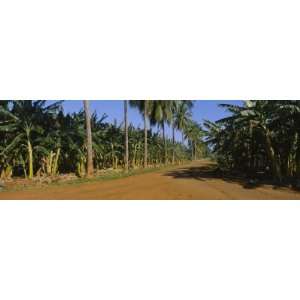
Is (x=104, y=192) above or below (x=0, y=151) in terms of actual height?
below

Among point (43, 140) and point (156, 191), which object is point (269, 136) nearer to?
point (156, 191)

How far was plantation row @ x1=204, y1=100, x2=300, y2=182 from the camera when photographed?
539cm

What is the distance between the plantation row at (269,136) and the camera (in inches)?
212

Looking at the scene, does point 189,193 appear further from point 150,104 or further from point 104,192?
point 150,104

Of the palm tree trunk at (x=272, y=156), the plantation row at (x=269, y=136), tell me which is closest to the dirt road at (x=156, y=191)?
the palm tree trunk at (x=272, y=156)

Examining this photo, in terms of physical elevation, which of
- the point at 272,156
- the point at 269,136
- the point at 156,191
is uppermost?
the point at 269,136

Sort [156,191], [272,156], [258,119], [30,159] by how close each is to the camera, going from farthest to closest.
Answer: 1. [30,159]
2. [258,119]
3. [272,156]
4. [156,191]

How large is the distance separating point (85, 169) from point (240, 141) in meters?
3.92

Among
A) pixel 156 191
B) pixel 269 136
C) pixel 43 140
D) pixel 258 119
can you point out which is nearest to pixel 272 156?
pixel 269 136

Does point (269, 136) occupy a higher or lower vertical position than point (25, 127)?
lower

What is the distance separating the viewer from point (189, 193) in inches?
175

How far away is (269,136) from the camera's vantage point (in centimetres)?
605
